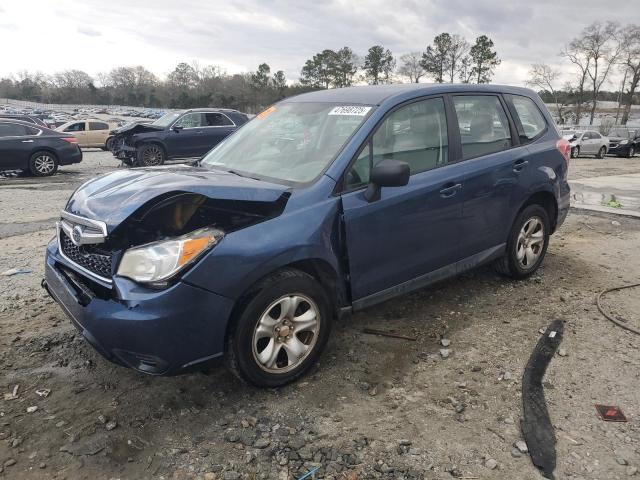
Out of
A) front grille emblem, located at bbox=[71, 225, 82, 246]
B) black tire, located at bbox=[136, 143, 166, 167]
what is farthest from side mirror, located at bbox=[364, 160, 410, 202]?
black tire, located at bbox=[136, 143, 166, 167]

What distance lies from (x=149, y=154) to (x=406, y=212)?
12221 mm

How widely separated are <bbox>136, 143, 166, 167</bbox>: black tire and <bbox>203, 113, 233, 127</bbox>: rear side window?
1.59m

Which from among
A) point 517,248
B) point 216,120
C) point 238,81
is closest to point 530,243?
point 517,248

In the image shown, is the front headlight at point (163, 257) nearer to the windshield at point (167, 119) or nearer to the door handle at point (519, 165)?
the door handle at point (519, 165)

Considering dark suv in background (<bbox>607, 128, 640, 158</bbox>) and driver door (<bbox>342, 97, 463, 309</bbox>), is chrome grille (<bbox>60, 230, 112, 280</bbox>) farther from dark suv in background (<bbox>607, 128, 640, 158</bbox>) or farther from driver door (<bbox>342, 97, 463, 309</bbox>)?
dark suv in background (<bbox>607, 128, 640, 158</bbox>)

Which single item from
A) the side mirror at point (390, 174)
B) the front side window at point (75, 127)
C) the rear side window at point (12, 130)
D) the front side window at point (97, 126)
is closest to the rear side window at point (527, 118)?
the side mirror at point (390, 174)

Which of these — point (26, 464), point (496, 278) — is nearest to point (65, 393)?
point (26, 464)

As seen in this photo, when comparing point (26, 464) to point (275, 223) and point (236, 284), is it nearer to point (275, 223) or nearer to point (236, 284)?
point (236, 284)

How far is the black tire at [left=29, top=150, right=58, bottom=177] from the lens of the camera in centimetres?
1363

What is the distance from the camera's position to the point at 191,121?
1476cm

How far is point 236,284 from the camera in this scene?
266 centimetres

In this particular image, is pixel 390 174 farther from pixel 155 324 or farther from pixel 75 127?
pixel 75 127

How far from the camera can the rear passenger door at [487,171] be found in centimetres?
397

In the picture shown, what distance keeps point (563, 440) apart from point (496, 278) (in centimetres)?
249
